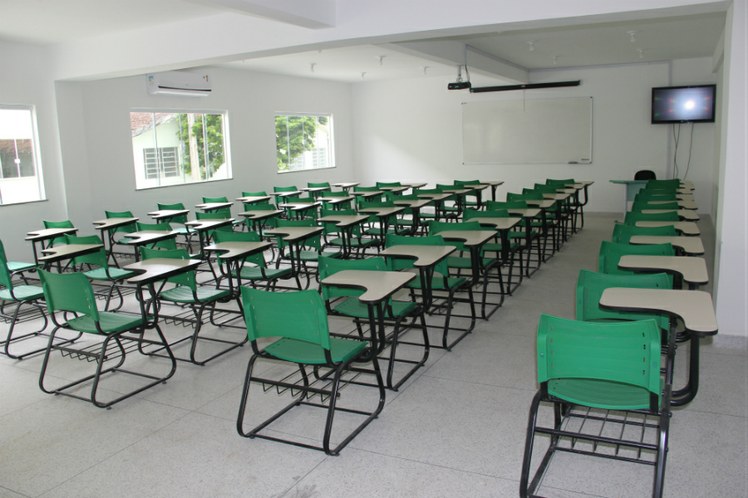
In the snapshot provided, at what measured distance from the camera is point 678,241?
15.1 ft

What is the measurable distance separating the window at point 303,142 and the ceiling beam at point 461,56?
459 centimetres

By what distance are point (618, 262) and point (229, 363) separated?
2.87m

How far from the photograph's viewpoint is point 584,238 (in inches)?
382

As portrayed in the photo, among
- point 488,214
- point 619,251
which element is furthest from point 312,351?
point 488,214

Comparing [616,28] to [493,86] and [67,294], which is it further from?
[67,294]

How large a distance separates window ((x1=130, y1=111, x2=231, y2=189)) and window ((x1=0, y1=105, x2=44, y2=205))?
1.62 meters

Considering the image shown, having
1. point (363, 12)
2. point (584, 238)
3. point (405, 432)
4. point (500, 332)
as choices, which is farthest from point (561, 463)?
point (584, 238)

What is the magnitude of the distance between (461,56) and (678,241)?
5930mm

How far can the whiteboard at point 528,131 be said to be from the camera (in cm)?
1305

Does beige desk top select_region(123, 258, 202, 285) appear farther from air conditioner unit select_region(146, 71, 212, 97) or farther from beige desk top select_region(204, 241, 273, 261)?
air conditioner unit select_region(146, 71, 212, 97)

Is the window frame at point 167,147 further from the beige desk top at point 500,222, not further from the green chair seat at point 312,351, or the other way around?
the green chair seat at point 312,351

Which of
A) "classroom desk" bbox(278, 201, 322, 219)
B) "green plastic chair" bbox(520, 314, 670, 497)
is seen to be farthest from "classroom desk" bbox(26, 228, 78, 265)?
"green plastic chair" bbox(520, 314, 670, 497)

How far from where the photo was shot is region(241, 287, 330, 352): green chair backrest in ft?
10.3

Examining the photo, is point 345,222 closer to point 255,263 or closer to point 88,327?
→ point 255,263
